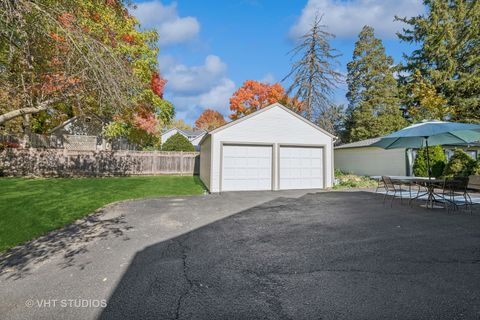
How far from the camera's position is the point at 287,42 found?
22531 millimetres

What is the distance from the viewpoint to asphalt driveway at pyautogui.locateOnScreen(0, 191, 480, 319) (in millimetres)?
2750

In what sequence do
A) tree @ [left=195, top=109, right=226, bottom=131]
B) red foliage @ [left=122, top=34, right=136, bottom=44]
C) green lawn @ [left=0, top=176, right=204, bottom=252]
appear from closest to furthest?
green lawn @ [left=0, top=176, right=204, bottom=252], red foliage @ [left=122, top=34, right=136, bottom=44], tree @ [left=195, top=109, right=226, bottom=131]

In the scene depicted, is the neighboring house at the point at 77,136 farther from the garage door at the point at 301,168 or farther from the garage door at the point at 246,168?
the garage door at the point at 301,168

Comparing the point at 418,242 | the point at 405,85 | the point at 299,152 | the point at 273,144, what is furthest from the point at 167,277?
the point at 405,85

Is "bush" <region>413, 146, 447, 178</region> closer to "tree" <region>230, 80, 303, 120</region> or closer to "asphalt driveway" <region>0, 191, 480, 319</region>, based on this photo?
"asphalt driveway" <region>0, 191, 480, 319</region>

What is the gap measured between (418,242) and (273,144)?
8.40 meters

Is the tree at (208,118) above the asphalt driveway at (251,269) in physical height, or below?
above

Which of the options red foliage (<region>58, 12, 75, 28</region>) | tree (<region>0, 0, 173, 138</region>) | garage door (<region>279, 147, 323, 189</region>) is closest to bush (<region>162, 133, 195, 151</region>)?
garage door (<region>279, 147, 323, 189</region>)

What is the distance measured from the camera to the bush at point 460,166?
13.3m

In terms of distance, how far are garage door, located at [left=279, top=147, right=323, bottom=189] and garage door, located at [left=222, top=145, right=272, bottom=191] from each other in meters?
0.74

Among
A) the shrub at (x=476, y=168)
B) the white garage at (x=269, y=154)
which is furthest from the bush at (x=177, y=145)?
the shrub at (x=476, y=168)

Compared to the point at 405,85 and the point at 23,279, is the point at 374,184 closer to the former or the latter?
the point at 23,279

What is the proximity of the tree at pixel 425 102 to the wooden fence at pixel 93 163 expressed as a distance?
2090 centimetres

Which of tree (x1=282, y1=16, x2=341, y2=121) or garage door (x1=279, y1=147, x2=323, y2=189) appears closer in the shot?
garage door (x1=279, y1=147, x2=323, y2=189)
